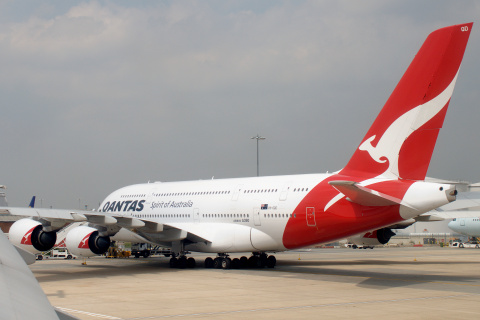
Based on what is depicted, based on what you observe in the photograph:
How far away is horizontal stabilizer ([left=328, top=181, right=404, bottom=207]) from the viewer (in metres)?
16.2

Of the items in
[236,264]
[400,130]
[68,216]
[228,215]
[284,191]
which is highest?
[400,130]

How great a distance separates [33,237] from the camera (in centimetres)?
2169

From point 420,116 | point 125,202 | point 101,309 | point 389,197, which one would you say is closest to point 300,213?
point 389,197

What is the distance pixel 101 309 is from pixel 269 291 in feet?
16.4

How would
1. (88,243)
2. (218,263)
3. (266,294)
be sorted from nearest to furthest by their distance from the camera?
(266,294), (88,243), (218,263)

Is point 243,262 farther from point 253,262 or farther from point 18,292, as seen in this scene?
point 18,292

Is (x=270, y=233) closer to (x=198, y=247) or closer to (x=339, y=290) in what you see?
(x=198, y=247)

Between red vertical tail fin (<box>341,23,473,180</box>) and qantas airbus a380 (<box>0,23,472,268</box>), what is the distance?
0.03 m

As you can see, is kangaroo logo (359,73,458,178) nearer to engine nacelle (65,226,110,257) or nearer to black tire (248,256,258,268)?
black tire (248,256,258,268)

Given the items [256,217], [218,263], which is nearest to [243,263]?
[218,263]

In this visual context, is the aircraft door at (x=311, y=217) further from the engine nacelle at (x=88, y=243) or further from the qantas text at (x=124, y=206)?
the qantas text at (x=124, y=206)

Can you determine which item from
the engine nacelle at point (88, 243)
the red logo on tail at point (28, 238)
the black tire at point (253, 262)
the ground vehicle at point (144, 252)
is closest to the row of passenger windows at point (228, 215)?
the black tire at point (253, 262)

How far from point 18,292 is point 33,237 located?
2091 cm

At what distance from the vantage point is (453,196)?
15.9 meters
